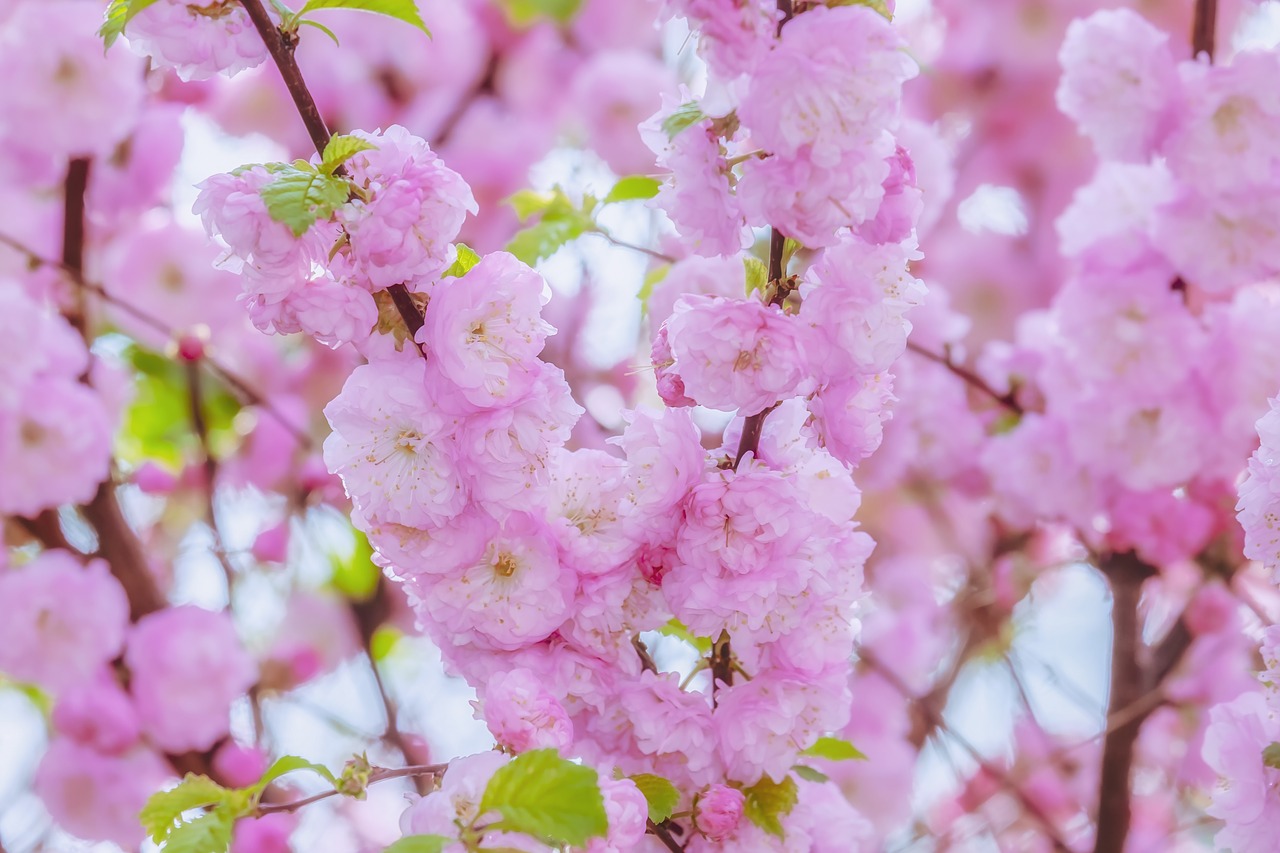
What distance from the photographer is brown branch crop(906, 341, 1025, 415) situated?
1211mm

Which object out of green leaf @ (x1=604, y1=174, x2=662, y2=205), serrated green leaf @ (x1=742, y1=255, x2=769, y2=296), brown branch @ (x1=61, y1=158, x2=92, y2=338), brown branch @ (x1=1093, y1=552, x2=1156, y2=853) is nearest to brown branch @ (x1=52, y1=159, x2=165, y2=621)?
brown branch @ (x1=61, y1=158, x2=92, y2=338)

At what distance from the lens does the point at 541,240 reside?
2.82 feet

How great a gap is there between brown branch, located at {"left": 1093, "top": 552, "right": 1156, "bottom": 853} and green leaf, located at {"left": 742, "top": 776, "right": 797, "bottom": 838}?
25.4 inches

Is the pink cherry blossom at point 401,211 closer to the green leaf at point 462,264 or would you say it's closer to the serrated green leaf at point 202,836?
the green leaf at point 462,264

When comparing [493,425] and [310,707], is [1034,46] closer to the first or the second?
[310,707]

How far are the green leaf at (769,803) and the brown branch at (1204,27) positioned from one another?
2.66 feet

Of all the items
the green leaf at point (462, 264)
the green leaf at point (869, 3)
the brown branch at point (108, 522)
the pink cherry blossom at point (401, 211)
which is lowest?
the brown branch at point (108, 522)

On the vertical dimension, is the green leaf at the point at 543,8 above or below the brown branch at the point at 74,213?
above

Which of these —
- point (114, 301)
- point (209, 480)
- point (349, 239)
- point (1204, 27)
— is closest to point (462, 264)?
point (349, 239)

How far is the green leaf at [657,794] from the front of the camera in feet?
2.07

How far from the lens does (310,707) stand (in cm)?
163


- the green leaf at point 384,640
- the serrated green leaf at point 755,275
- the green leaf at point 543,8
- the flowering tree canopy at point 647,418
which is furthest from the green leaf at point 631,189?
the green leaf at point 384,640

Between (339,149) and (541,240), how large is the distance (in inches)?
11.4

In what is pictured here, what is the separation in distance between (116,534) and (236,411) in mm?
402
